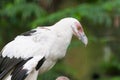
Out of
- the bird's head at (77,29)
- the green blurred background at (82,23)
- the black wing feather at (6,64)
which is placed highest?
the bird's head at (77,29)

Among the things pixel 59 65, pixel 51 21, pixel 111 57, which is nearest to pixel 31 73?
pixel 51 21

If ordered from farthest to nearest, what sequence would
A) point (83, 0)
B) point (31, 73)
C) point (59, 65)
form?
1. point (83, 0)
2. point (59, 65)
3. point (31, 73)

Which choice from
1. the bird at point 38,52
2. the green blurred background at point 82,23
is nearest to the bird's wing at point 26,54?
the bird at point 38,52

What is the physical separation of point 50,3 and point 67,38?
3.47 m

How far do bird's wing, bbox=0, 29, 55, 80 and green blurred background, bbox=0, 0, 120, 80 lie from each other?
2.05 meters

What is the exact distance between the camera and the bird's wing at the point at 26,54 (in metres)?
3.12

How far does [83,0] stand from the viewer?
6.68 m

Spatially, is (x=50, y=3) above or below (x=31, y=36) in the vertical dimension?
below

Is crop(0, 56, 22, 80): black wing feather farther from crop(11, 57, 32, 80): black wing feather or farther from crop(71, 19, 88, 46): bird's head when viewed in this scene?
crop(71, 19, 88, 46): bird's head

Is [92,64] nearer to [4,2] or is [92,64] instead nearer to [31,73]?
[4,2]

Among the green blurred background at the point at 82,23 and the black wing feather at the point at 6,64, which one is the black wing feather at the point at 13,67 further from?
the green blurred background at the point at 82,23

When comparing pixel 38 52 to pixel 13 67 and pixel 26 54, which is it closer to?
pixel 26 54

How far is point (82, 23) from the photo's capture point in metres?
6.30

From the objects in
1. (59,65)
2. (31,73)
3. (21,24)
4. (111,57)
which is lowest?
(111,57)
